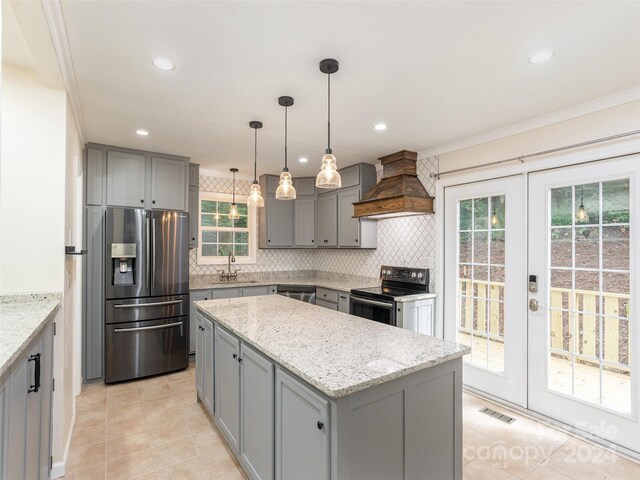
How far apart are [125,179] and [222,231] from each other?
1600 millimetres

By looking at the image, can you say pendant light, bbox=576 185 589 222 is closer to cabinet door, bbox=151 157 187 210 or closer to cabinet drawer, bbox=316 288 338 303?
cabinet drawer, bbox=316 288 338 303

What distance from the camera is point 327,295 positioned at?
4496 millimetres

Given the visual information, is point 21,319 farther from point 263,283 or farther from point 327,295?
point 327,295

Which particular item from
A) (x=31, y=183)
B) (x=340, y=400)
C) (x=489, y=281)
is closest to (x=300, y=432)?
(x=340, y=400)

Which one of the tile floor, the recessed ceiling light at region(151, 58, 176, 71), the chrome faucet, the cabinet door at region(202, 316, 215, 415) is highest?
the recessed ceiling light at region(151, 58, 176, 71)

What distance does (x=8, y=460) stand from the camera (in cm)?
130

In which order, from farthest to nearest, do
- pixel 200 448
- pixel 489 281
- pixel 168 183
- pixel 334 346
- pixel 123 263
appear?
pixel 168 183 < pixel 123 263 < pixel 489 281 < pixel 200 448 < pixel 334 346

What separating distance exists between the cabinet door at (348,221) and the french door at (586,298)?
2.04 metres

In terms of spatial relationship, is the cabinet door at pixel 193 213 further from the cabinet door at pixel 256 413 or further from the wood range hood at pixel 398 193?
the cabinet door at pixel 256 413

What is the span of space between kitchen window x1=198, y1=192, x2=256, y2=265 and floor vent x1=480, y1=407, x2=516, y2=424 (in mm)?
3611

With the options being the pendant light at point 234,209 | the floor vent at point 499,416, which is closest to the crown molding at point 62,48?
the pendant light at point 234,209

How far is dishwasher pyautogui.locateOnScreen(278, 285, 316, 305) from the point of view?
15.5 feet

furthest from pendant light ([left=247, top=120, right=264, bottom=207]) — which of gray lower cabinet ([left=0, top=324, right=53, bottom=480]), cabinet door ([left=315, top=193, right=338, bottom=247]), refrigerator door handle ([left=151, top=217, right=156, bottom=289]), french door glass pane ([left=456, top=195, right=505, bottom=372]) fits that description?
french door glass pane ([left=456, top=195, right=505, bottom=372])

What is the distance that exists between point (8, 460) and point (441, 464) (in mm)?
1863
